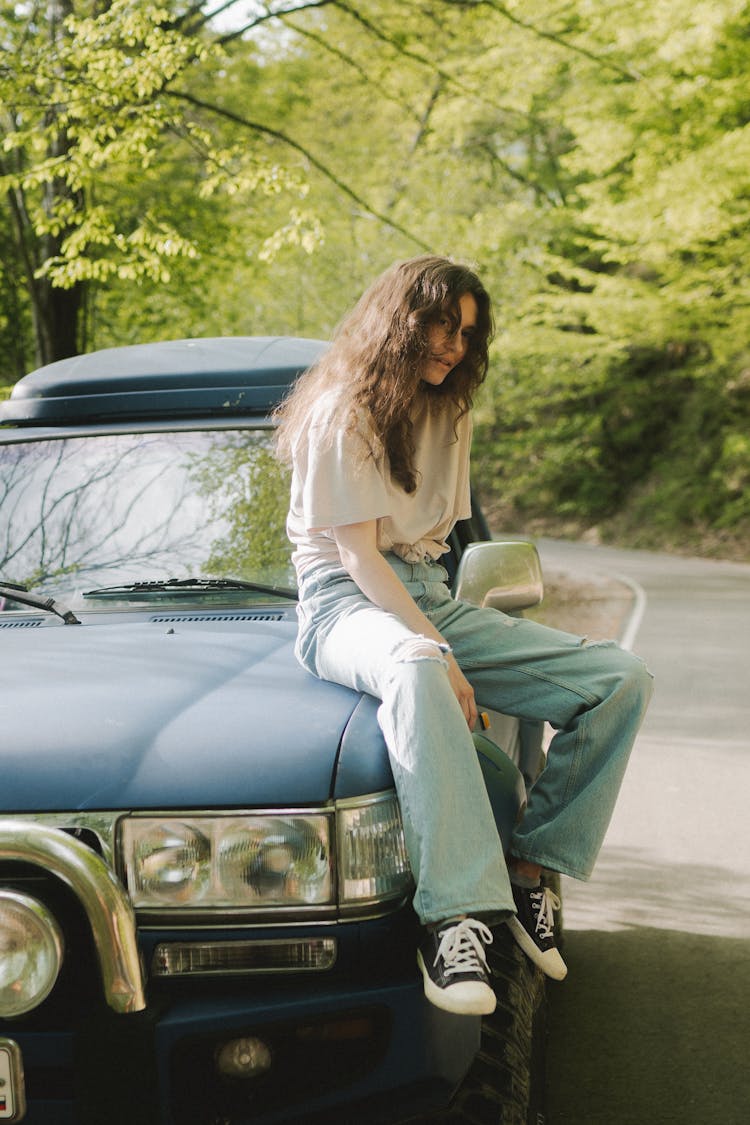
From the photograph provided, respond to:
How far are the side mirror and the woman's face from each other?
1.54 ft

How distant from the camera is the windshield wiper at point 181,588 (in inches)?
127

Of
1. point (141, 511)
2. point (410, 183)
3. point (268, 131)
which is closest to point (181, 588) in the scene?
point (141, 511)

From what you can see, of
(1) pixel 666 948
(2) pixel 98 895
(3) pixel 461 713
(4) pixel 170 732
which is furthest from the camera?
(1) pixel 666 948

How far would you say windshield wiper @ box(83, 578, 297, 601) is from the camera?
323cm

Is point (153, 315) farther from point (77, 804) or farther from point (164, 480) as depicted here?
point (77, 804)

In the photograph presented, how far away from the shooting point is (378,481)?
2865 mm

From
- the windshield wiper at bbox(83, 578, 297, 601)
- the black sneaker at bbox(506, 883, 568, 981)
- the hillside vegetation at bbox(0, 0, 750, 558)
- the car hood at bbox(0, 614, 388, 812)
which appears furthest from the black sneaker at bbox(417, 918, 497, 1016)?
the hillside vegetation at bbox(0, 0, 750, 558)

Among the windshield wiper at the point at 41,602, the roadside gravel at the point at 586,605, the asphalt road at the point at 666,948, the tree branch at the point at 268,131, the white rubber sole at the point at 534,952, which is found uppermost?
the tree branch at the point at 268,131

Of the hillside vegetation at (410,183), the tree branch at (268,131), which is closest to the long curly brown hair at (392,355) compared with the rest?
the hillside vegetation at (410,183)

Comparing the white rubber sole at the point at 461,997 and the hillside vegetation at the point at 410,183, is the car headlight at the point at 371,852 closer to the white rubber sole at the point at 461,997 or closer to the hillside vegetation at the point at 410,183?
the white rubber sole at the point at 461,997

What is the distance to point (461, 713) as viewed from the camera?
2.40m

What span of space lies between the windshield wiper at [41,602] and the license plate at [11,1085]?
4.09 feet

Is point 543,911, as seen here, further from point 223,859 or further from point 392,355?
point 392,355

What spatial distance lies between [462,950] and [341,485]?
3.64 feet
